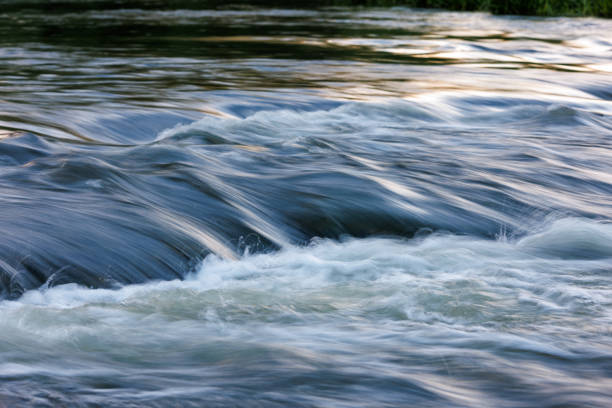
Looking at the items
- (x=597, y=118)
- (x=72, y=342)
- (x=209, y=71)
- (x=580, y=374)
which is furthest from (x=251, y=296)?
(x=209, y=71)

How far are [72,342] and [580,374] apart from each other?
1.79m

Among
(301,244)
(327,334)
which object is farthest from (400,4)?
(327,334)

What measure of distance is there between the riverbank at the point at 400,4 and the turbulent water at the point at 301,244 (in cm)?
1072

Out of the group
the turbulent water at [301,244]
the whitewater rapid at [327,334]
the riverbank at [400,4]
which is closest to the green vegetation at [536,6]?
the riverbank at [400,4]

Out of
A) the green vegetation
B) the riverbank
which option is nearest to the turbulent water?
the green vegetation

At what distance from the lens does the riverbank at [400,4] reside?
2008 centimetres

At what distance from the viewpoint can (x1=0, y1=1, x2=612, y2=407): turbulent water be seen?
2971mm

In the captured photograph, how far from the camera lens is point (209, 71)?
1129cm

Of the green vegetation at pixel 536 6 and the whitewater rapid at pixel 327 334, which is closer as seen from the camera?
the whitewater rapid at pixel 327 334

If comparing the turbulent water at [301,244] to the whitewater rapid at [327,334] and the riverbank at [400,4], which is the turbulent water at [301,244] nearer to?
the whitewater rapid at [327,334]

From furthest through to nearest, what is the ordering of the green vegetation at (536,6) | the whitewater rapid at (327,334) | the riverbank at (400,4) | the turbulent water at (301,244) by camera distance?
the riverbank at (400,4) < the green vegetation at (536,6) < the turbulent water at (301,244) < the whitewater rapid at (327,334)

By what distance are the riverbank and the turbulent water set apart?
35.2 feet

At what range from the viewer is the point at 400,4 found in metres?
25.0

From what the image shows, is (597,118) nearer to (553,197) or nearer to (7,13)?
(553,197)
